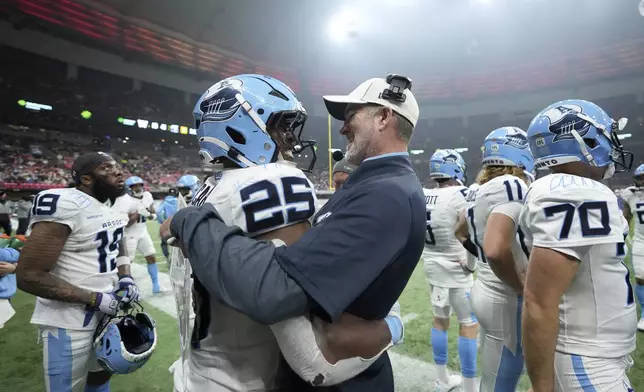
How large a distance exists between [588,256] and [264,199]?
1382mm

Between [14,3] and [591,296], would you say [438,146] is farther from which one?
[591,296]

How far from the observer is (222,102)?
4.64 feet

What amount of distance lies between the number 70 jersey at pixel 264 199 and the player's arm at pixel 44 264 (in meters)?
1.82

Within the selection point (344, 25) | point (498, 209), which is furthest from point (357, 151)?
point (344, 25)

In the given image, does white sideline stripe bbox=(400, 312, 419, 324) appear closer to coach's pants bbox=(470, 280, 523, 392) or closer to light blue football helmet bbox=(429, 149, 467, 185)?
light blue football helmet bbox=(429, 149, 467, 185)

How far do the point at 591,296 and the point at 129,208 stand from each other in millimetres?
6921

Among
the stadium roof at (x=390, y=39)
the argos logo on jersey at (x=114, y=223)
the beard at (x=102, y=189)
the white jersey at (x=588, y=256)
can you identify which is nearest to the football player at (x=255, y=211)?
the white jersey at (x=588, y=256)

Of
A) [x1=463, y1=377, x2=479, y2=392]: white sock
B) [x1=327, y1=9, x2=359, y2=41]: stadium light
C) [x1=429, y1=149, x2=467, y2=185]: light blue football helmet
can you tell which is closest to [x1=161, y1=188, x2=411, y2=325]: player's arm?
[x1=463, y1=377, x2=479, y2=392]: white sock

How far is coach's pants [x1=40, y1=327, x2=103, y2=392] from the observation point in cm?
240

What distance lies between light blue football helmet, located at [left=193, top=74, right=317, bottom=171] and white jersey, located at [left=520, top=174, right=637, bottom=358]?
112cm

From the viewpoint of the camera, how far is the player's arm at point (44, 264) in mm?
2357

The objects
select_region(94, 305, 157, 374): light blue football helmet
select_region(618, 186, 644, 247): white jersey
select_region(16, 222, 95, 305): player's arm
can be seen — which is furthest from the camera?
select_region(618, 186, 644, 247): white jersey

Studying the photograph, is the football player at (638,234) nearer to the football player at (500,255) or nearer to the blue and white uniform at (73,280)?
the football player at (500,255)

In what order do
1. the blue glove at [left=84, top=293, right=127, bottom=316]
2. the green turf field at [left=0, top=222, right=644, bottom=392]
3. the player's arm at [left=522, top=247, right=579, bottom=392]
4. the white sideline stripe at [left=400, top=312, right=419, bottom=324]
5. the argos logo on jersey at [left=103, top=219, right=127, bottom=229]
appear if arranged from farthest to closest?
the white sideline stripe at [left=400, top=312, right=419, bottom=324], the green turf field at [left=0, top=222, right=644, bottom=392], the argos logo on jersey at [left=103, top=219, right=127, bottom=229], the blue glove at [left=84, top=293, right=127, bottom=316], the player's arm at [left=522, top=247, right=579, bottom=392]
